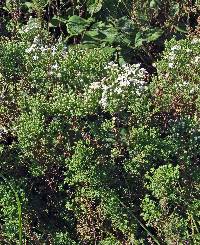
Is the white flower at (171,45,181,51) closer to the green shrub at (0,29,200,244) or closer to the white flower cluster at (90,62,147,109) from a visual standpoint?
the green shrub at (0,29,200,244)

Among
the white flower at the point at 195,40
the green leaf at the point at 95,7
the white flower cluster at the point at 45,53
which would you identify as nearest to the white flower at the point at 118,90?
the white flower cluster at the point at 45,53

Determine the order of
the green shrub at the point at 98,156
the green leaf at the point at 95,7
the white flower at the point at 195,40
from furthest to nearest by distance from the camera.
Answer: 1. the green leaf at the point at 95,7
2. the white flower at the point at 195,40
3. the green shrub at the point at 98,156

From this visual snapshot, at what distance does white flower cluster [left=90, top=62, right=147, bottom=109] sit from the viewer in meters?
3.59

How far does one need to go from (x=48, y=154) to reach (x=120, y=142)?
1.49ft

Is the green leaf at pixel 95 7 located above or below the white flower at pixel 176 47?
above

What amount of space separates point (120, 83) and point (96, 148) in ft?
1.40

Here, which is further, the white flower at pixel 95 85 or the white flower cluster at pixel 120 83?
the white flower at pixel 95 85

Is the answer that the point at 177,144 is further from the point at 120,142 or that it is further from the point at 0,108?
the point at 0,108

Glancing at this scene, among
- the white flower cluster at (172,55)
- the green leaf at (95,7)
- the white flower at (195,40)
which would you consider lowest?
the white flower cluster at (172,55)

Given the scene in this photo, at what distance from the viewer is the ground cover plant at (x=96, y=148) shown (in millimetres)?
3516

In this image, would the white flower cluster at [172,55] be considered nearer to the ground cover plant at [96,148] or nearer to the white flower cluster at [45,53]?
the ground cover plant at [96,148]

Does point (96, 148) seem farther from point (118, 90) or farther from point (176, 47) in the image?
point (176, 47)

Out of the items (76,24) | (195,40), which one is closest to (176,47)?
(195,40)

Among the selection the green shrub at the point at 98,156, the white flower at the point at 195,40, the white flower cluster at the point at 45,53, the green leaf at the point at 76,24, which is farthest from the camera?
the green leaf at the point at 76,24
